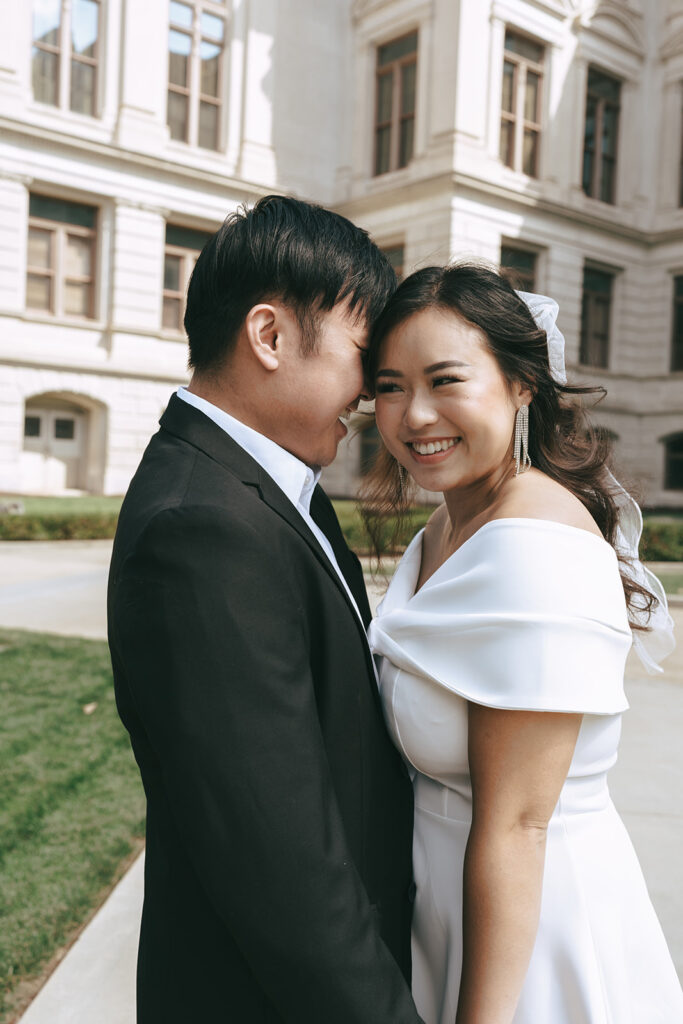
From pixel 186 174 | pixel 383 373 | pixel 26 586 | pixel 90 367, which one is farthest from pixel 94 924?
pixel 186 174

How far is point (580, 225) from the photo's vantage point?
22.8 meters

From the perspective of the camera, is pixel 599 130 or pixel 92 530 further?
pixel 599 130

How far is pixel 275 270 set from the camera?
56.4 inches

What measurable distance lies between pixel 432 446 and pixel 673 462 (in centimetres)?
2402

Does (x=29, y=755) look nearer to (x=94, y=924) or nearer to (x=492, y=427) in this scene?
(x=94, y=924)

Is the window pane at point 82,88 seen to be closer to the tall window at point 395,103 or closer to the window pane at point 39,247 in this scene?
the window pane at point 39,247

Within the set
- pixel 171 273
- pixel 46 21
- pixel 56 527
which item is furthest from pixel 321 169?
pixel 56 527

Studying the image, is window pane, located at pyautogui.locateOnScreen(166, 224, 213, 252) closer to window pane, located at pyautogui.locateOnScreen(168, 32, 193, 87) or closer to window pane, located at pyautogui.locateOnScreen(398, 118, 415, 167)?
window pane, located at pyautogui.locateOnScreen(168, 32, 193, 87)

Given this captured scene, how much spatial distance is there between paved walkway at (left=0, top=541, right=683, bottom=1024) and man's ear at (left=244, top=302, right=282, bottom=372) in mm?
2118

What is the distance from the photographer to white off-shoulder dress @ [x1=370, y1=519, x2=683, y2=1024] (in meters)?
1.45

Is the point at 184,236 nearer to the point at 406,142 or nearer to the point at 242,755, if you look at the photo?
the point at 406,142

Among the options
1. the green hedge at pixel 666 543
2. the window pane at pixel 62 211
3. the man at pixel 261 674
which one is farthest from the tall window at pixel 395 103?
the man at pixel 261 674

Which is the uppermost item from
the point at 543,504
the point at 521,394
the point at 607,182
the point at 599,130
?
the point at 599,130

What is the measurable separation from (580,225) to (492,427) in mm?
23179
